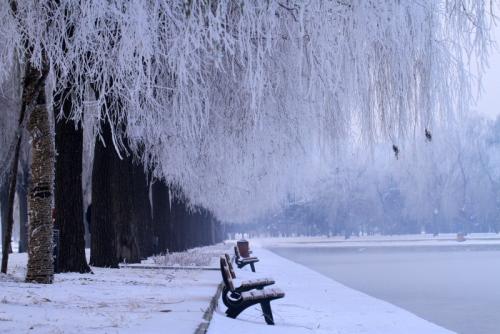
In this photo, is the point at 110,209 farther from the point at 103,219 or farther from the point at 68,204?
the point at 68,204

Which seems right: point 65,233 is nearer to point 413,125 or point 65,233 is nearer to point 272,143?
point 272,143

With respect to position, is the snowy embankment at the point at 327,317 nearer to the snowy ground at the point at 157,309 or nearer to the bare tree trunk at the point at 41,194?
the snowy ground at the point at 157,309

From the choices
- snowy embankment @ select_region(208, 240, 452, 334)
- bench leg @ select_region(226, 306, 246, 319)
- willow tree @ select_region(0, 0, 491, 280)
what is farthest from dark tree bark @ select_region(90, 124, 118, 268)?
bench leg @ select_region(226, 306, 246, 319)

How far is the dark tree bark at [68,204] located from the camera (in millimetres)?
11820

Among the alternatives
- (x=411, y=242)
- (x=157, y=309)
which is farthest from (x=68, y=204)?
(x=411, y=242)

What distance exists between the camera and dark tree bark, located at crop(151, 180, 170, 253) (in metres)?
24.5

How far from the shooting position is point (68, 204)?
38.8 ft

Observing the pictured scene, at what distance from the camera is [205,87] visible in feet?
26.1

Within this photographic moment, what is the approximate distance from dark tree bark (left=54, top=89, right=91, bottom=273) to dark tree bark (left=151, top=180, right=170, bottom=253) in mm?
12147

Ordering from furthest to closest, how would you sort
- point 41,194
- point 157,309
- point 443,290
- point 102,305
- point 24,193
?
1. point 24,193
2. point 443,290
3. point 41,194
4. point 102,305
5. point 157,309

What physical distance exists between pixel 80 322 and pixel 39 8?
3244 mm

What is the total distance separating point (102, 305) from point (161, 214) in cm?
1739

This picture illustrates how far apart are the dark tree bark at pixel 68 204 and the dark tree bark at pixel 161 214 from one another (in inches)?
478

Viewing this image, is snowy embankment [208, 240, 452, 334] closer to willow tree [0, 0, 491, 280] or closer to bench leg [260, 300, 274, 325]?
bench leg [260, 300, 274, 325]
